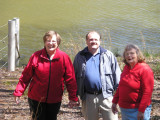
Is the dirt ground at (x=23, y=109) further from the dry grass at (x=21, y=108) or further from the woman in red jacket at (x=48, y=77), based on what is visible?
the woman in red jacket at (x=48, y=77)

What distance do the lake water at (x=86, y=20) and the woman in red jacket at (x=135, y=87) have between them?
5.38 m

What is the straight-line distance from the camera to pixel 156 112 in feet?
17.5

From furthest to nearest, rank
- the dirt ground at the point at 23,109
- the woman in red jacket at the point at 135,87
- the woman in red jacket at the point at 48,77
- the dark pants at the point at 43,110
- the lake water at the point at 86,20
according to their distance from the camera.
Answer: the lake water at the point at 86,20
the dirt ground at the point at 23,109
the dark pants at the point at 43,110
the woman in red jacket at the point at 48,77
the woman in red jacket at the point at 135,87

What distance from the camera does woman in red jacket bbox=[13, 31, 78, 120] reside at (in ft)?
12.7

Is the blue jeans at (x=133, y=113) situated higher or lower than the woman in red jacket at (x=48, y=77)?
lower

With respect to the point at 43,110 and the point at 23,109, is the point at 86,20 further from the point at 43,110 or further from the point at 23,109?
the point at 43,110

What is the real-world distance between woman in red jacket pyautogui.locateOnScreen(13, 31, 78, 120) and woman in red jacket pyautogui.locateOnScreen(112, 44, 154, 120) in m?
0.69

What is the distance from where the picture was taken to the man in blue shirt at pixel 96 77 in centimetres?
395

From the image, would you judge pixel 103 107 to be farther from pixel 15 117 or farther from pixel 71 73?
pixel 15 117

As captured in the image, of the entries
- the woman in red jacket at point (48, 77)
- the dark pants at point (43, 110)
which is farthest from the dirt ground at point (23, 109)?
the woman in red jacket at point (48, 77)

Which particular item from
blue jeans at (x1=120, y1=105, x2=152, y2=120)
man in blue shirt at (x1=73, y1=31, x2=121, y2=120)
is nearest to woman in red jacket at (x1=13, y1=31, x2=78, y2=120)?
man in blue shirt at (x1=73, y1=31, x2=121, y2=120)

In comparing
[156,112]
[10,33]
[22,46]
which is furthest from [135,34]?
[156,112]

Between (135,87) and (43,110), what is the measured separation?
3.84 ft

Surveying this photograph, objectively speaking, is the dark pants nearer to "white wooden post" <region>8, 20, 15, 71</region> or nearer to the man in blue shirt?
the man in blue shirt
